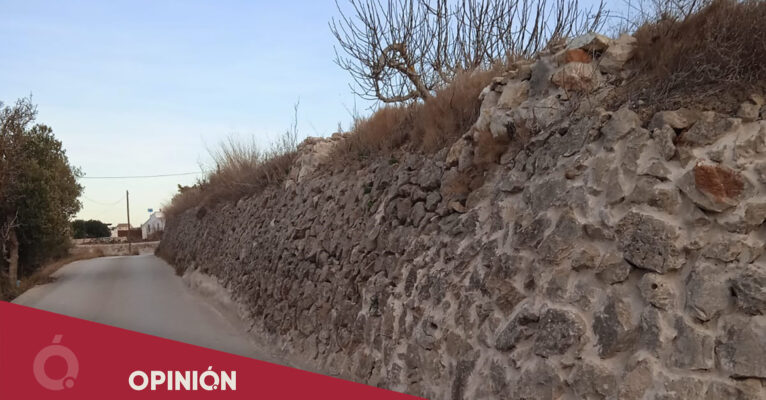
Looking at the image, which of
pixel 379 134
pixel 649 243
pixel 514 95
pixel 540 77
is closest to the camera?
pixel 649 243

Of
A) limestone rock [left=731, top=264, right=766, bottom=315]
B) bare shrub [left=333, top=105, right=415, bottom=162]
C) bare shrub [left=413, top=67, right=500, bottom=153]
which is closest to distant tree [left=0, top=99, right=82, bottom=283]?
bare shrub [left=333, top=105, right=415, bottom=162]

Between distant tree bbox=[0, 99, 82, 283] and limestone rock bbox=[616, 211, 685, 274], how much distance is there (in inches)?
662

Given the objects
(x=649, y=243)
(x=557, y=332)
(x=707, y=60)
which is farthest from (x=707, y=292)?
(x=707, y=60)

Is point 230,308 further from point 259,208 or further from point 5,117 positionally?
point 5,117

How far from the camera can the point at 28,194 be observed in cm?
1639

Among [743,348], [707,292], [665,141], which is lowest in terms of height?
[743,348]

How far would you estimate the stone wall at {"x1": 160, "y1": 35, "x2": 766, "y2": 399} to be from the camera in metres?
3.17

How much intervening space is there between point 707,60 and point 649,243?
1457 mm

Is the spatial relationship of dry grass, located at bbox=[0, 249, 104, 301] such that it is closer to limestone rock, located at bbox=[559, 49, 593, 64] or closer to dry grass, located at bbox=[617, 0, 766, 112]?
limestone rock, located at bbox=[559, 49, 593, 64]

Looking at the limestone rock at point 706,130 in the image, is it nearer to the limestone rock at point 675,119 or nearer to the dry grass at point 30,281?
the limestone rock at point 675,119

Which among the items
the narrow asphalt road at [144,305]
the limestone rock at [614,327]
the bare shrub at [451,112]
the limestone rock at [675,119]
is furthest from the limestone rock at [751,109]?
the narrow asphalt road at [144,305]

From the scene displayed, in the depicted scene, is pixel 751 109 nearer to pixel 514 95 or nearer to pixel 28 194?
pixel 514 95

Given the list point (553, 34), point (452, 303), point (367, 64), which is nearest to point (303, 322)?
point (452, 303)

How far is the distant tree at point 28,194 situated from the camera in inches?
618
